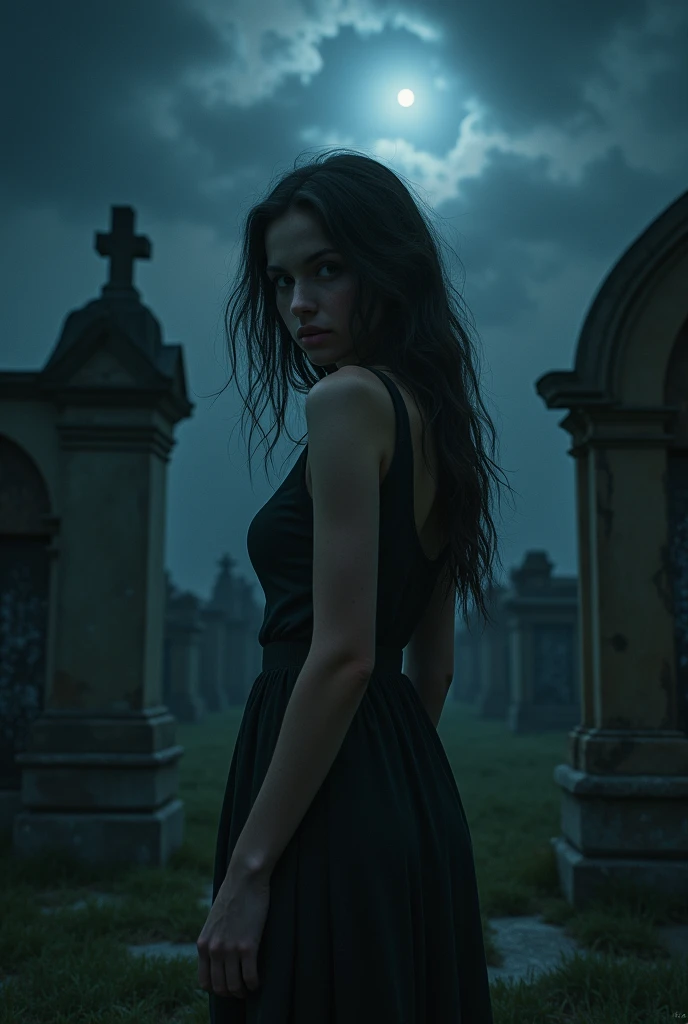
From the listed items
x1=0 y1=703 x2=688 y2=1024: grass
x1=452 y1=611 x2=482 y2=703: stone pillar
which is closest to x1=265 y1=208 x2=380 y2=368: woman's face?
x1=0 y1=703 x2=688 y2=1024: grass

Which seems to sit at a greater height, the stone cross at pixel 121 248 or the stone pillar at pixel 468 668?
the stone cross at pixel 121 248

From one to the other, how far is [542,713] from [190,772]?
9.84 m

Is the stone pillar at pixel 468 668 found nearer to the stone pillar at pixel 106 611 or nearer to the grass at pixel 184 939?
the stone pillar at pixel 106 611

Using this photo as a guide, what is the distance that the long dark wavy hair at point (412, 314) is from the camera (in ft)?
5.35

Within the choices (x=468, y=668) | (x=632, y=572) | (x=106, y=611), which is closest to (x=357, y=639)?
(x=632, y=572)

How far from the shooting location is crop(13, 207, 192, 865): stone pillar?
610 cm

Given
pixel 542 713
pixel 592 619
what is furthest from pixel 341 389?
pixel 542 713

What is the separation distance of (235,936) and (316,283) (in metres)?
1.07

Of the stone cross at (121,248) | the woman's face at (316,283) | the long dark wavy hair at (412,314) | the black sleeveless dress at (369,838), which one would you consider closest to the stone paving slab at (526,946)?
the black sleeveless dress at (369,838)

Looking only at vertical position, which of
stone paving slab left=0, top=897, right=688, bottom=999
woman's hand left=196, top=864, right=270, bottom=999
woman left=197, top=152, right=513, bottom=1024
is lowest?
stone paving slab left=0, top=897, right=688, bottom=999

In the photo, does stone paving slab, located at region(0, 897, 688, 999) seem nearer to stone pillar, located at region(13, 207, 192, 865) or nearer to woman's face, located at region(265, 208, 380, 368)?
stone pillar, located at region(13, 207, 192, 865)

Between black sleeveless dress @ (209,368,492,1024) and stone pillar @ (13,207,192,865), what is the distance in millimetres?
4827

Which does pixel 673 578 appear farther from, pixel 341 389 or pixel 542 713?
pixel 542 713

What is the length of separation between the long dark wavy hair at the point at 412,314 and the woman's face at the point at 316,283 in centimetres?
2
